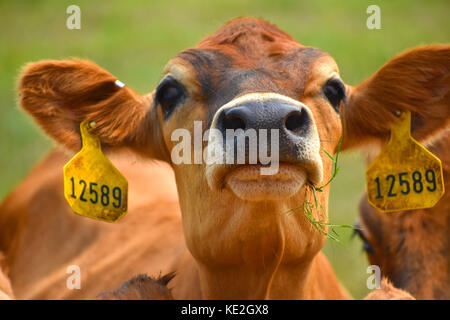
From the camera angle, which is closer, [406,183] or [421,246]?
[406,183]

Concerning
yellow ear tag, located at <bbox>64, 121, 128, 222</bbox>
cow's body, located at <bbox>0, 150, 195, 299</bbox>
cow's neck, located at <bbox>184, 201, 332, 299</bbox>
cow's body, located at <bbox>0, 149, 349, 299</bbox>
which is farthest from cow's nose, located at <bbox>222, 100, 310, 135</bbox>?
cow's body, located at <bbox>0, 150, 195, 299</bbox>

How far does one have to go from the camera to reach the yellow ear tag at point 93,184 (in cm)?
454

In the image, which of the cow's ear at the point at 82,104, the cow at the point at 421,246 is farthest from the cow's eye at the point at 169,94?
the cow at the point at 421,246

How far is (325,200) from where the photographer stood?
4160 millimetres

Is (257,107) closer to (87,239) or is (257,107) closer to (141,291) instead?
(141,291)

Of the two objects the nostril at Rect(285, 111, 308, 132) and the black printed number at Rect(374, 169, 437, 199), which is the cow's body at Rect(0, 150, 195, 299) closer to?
the black printed number at Rect(374, 169, 437, 199)

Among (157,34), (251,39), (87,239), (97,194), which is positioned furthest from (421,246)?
(157,34)

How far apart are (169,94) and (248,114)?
42.1 inches

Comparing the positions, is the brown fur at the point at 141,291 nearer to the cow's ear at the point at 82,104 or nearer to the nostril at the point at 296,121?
the cow's ear at the point at 82,104

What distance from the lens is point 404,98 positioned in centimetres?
448

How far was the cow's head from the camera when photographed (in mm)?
3426

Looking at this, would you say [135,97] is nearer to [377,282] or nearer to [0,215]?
[377,282]

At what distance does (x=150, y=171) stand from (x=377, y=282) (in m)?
2.79

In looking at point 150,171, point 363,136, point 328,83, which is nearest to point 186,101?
point 328,83
